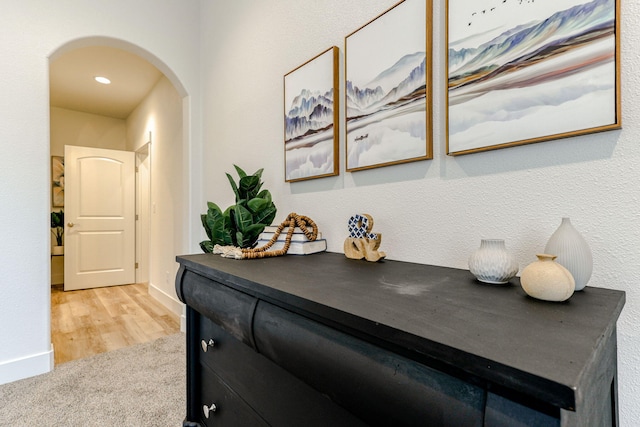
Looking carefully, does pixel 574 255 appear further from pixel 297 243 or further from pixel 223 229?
pixel 223 229

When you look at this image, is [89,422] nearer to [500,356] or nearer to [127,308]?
[500,356]

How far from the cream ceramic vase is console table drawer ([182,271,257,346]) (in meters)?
0.61

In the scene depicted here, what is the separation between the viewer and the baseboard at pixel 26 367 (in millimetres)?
1888

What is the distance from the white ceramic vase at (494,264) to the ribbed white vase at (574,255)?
9 centimetres

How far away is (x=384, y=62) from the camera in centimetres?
116

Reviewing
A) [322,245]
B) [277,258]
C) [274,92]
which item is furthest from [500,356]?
[274,92]

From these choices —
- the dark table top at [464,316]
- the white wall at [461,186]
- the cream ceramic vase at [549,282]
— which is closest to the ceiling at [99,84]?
the white wall at [461,186]

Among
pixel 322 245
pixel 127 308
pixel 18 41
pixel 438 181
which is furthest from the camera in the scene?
pixel 127 308

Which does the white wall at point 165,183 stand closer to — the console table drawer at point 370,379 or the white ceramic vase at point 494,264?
the console table drawer at point 370,379

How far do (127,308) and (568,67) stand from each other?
4.08 meters

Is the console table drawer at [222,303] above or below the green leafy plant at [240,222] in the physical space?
below

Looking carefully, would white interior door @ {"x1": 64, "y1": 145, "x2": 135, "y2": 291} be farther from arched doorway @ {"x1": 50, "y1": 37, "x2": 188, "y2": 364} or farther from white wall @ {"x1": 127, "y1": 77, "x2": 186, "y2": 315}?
white wall @ {"x1": 127, "y1": 77, "x2": 186, "y2": 315}

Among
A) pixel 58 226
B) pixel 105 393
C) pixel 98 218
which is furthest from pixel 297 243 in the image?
pixel 58 226

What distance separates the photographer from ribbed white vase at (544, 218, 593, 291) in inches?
26.0
